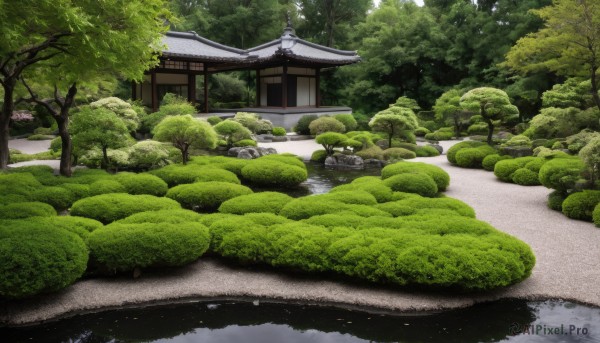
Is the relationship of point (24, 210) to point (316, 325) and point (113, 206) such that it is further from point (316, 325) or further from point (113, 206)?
point (316, 325)

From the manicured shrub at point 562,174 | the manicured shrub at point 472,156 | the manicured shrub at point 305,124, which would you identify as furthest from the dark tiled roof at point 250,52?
the manicured shrub at point 562,174

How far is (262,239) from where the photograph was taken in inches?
289

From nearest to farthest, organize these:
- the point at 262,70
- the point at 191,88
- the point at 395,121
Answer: the point at 395,121 < the point at 191,88 < the point at 262,70

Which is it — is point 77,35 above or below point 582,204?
above

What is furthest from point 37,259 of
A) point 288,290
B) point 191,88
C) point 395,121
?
point 191,88

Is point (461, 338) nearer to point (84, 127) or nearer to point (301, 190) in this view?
point (301, 190)

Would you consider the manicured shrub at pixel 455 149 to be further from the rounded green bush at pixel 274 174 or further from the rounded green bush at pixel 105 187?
the rounded green bush at pixel 105 187

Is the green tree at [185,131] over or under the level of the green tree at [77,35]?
under

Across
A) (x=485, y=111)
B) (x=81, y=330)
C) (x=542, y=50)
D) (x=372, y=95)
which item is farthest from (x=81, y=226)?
(x=372, y=95)

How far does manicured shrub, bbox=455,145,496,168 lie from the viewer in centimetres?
1656

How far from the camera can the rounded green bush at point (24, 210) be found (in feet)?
25.9

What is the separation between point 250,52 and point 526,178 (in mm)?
24709

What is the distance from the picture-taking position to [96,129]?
12.6 meters

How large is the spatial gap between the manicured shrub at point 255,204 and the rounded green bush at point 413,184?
293 cm
